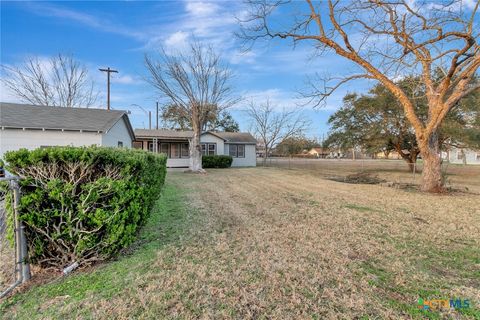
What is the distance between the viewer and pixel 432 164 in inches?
326

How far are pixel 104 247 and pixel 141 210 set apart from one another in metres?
0.67

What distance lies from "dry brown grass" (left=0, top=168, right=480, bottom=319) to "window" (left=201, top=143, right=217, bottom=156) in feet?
58.7

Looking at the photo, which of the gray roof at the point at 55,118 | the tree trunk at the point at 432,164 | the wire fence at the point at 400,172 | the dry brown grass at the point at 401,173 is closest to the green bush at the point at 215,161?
the wire fence at the point at 400,172

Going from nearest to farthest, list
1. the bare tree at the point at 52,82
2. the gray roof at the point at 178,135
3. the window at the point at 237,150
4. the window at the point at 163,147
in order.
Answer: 1. the bare tree at the point at 52,82
2. the gray roof at the point at 178,135
3. the window at the point at 163,147
4. the window at the point at 237,150

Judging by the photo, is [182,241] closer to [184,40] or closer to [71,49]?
[184,40]

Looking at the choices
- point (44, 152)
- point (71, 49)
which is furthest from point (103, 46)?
point (44, 152)

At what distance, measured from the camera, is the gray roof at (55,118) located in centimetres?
1145

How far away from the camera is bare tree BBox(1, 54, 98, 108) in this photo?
64.7 feet

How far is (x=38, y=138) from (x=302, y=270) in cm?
1409

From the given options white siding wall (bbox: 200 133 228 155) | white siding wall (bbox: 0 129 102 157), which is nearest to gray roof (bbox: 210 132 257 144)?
white siding wall (bbox: 200 133 228 155)

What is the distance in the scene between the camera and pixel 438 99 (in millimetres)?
7871

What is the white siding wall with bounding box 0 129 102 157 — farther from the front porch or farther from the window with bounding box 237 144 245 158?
the window with bounding box 237 144 245 158

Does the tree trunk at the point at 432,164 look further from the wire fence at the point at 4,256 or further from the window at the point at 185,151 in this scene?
the window at the point at 185,151

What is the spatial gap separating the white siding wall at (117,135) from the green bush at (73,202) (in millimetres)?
10885
